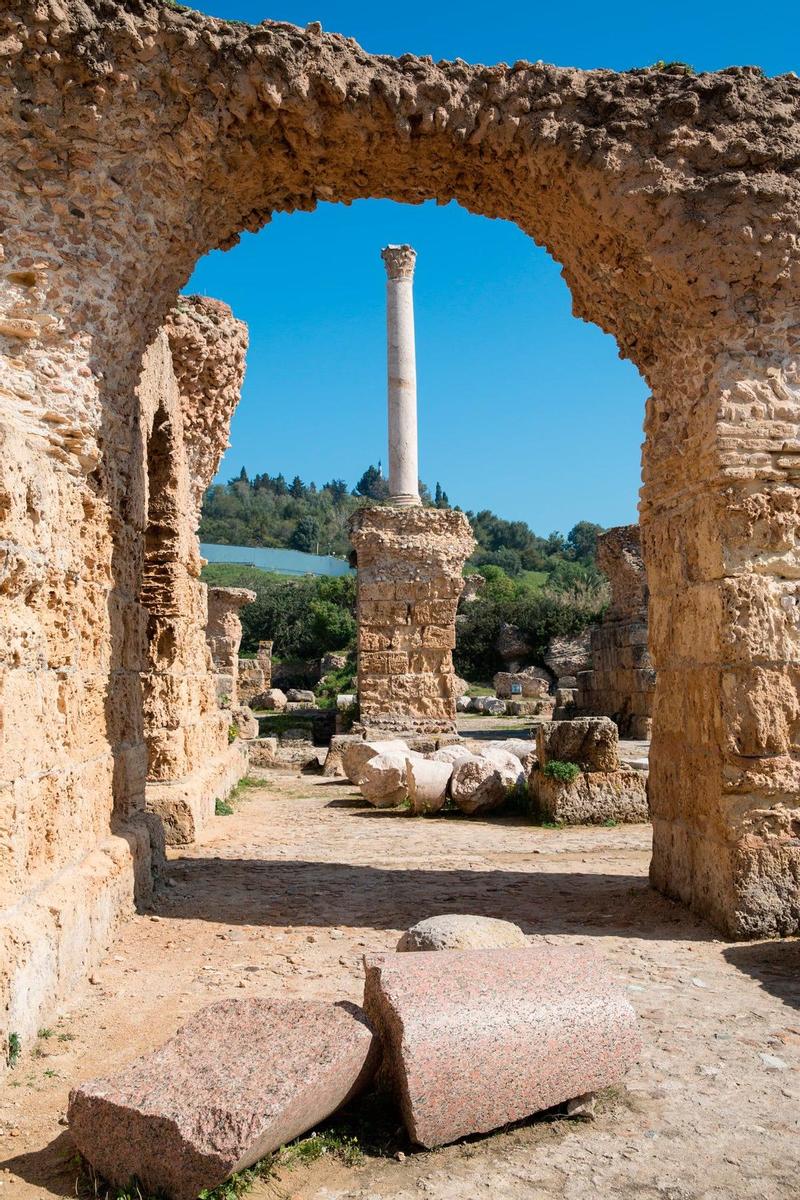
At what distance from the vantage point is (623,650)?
1864cm

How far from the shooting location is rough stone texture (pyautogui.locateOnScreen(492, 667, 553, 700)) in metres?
30.4

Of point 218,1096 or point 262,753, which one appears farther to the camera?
point 262,753

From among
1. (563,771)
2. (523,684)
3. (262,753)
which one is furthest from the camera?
(523,684)

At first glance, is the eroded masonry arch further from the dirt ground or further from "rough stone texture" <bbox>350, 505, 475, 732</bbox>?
"rough stone texture" <bbox>350, 505, 475, 732</bbox>

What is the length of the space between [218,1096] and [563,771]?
727 centimetres

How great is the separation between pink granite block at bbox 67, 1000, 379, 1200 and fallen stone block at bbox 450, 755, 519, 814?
7.29 metres

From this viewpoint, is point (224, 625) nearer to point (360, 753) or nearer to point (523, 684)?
point (360, 753)

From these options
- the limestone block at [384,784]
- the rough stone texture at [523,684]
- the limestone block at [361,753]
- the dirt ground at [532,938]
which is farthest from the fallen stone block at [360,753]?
the rough stone texture at [523,684]

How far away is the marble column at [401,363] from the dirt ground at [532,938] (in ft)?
37.2

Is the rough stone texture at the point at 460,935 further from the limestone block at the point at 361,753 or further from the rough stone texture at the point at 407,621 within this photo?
the rough stone texture at the point at 407,621

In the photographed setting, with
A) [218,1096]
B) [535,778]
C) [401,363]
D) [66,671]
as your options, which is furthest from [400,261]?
[218,1096]

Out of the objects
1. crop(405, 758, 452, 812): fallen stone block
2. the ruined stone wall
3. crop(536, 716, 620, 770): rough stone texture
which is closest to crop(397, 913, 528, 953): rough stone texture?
the ruined stone wall

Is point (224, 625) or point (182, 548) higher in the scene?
point (182, 548)

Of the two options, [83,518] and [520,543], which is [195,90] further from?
[520,543]
